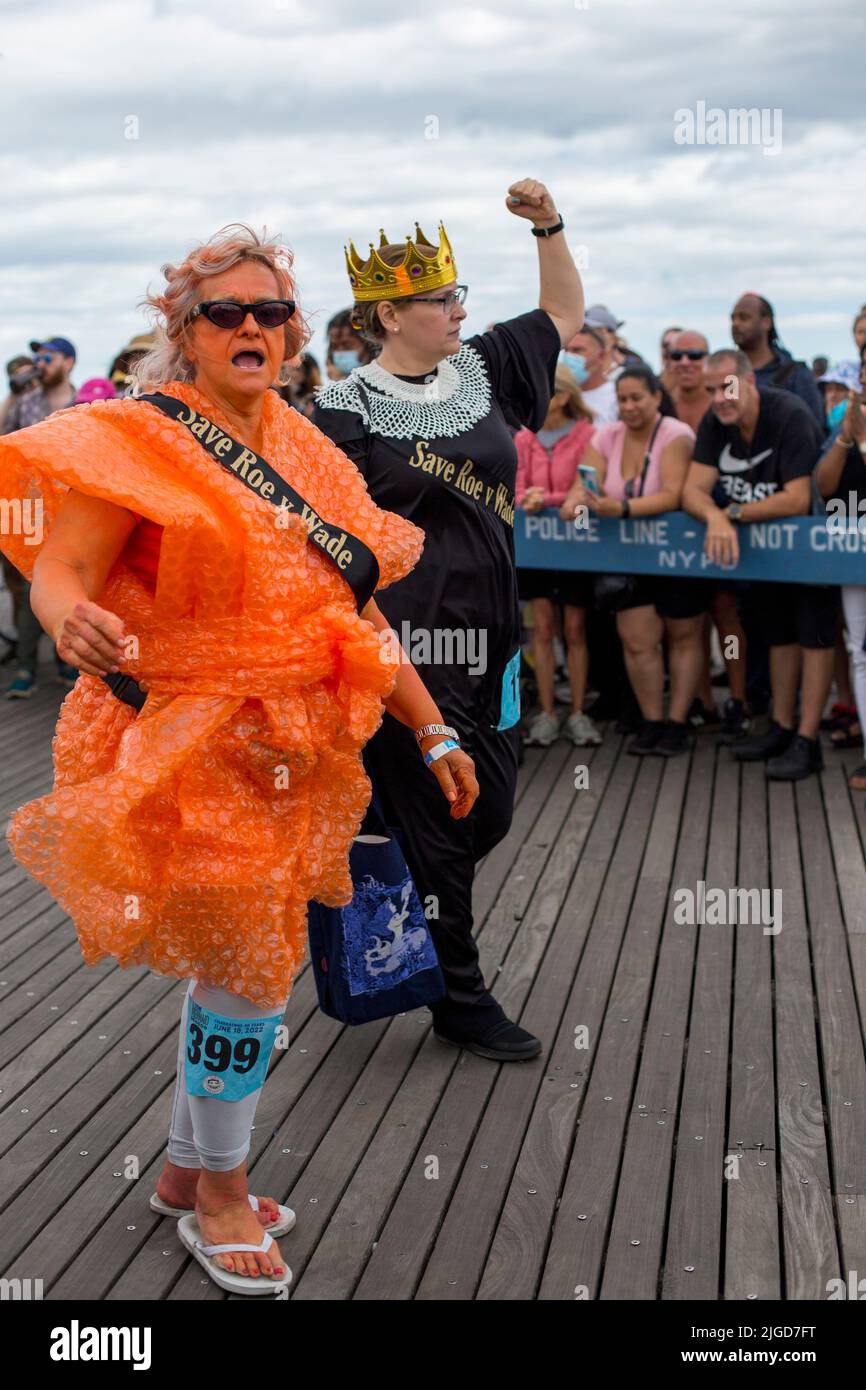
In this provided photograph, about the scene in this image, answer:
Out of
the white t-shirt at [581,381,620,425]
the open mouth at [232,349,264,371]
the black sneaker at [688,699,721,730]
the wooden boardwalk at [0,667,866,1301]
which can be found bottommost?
the black sneaker at [688,699,721,730]

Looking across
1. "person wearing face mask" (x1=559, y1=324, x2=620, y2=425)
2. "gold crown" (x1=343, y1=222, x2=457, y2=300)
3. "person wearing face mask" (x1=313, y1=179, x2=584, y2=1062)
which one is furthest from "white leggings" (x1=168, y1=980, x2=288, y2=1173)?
"person wearing face mask" (x1=559, y1=324, x2=620, y2=425)

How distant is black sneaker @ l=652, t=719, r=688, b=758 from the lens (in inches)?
304

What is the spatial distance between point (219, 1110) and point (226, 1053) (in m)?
0.14

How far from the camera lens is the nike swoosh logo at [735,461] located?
23.8ft

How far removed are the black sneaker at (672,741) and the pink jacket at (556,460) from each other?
4.07 ft

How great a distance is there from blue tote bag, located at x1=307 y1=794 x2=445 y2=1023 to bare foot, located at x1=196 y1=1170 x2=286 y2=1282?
33.7 inches

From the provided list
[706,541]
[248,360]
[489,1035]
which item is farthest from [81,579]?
[706,541]

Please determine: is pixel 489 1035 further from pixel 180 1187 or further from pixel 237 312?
pixel 237 312

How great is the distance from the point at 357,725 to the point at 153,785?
422mm

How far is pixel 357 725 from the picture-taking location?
9.91ft

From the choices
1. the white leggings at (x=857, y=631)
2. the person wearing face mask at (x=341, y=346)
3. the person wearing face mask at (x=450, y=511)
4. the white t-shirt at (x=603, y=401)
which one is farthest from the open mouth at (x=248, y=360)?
the person wearing face mask at (x=341, y=346)

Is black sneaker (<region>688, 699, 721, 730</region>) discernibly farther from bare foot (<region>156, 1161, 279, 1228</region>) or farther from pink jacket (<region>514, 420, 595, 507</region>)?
bare foot (<region>156, 1161, 279, 1228</region>)
